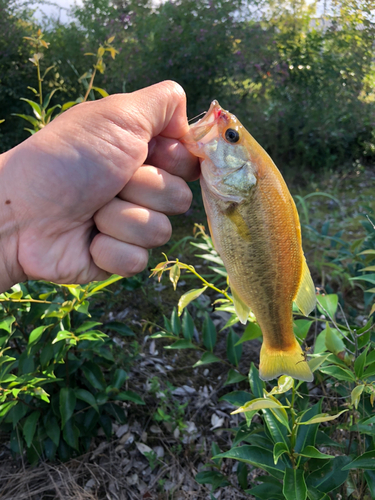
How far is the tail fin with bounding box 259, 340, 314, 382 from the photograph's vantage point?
125cm

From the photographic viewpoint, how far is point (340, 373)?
1.42m

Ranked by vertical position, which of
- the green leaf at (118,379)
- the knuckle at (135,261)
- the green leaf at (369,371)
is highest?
the knuckle at (135,261)

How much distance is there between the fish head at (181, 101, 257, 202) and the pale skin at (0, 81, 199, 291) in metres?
0.21

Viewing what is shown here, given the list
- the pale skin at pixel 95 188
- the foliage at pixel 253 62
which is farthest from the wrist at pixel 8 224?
the foliage at pixel 253 62

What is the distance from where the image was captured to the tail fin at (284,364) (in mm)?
1245

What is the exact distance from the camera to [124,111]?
4.24 feet

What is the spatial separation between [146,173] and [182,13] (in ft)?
13.6

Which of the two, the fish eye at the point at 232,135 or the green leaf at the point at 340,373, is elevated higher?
the fish eye at the point at 232,135

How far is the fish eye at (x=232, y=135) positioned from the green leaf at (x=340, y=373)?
2.97ft

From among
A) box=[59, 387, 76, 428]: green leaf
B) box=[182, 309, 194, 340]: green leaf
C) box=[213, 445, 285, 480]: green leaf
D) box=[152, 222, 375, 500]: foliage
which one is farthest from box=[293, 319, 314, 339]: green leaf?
box=[59, 387, 76, 428]: green leaf

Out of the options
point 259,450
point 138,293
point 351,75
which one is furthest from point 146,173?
point 351,75

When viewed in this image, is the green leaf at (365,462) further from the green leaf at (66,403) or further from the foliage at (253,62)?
the foliage at (253,62)

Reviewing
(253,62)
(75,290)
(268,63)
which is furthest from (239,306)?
(268,63)

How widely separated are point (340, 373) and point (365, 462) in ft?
0.97
